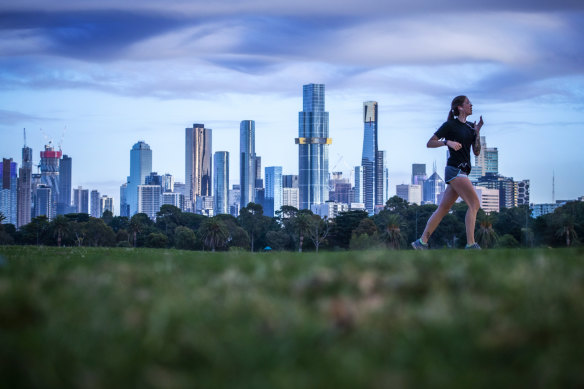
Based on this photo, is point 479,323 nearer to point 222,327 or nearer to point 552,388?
point 552,388

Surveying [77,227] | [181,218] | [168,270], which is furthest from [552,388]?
[181,218]

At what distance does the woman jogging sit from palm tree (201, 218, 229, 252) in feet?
297

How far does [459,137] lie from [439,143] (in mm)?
548

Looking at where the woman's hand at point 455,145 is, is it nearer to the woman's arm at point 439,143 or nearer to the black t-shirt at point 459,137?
the woman's arm at point 439,143

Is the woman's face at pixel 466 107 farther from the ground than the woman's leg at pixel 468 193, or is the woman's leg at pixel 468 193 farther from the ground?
the woman's face at pixel 466 107

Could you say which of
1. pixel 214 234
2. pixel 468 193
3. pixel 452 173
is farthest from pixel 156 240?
pixel 468 193

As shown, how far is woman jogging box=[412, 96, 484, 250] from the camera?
49.4ft

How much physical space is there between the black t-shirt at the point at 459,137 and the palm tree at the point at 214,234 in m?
90.5

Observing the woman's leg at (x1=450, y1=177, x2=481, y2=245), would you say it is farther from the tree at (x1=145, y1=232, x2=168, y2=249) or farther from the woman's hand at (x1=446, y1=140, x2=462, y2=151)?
the tree at (x1=145, y1=232, x2=168, y2=249)

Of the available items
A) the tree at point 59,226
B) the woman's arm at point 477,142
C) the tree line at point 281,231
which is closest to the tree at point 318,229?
the tree line at point 281,231

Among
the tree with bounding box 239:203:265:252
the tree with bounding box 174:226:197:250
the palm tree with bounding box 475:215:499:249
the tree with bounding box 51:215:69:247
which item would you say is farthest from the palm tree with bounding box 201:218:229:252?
the palm tree with bounding box 475:215:499:249

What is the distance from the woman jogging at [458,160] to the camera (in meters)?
15.1

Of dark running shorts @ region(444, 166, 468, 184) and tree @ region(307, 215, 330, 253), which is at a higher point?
dark running shorts @ region(444, 166, 468, 184)

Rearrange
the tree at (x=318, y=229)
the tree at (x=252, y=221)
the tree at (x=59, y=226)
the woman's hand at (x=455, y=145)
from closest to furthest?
the woman's hand at (x=455, y=145) → the tree at (x=318, y=229) → the tree at (x=59, y=226) → the tree at (x=252, y=221)
